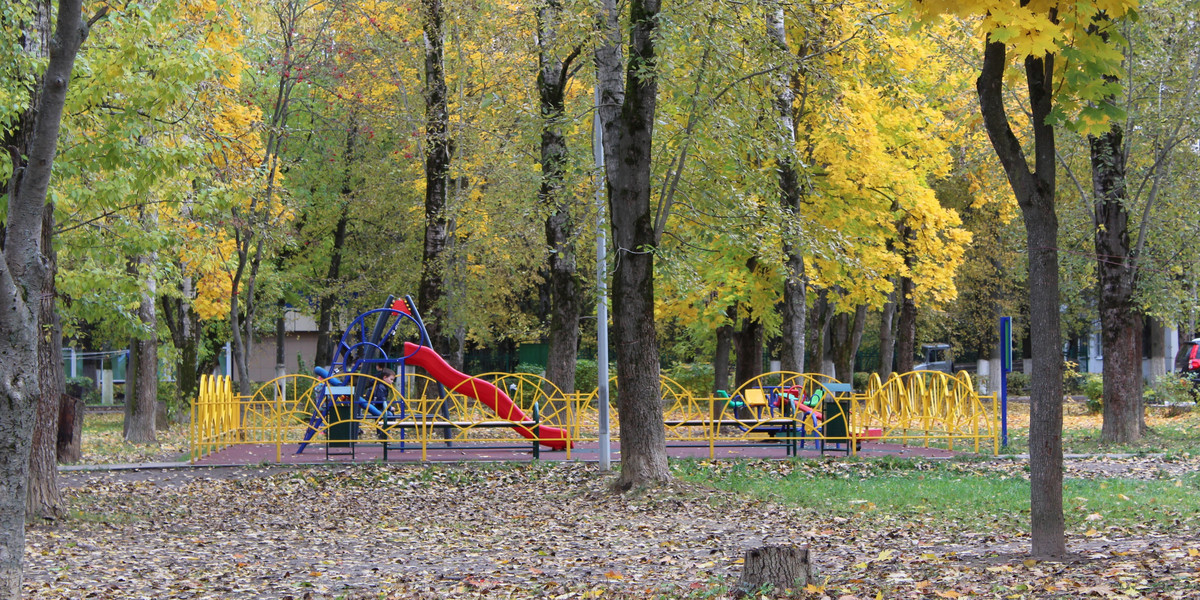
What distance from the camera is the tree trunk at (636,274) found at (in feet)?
42.0

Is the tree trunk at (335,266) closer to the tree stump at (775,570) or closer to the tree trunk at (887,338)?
the tree trunk at (887,338)

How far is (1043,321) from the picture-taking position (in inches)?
284

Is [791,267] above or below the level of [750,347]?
above

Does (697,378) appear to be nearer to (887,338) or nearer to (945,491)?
(887,338)

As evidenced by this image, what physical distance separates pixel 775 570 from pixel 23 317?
451 cm

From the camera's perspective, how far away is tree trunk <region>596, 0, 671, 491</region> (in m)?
12.8

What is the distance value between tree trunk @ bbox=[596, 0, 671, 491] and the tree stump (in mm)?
6150

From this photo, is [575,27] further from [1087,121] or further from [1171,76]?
[1171,76]

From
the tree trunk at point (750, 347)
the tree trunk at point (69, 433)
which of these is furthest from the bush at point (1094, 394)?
the tree trunk at point (69, 433)

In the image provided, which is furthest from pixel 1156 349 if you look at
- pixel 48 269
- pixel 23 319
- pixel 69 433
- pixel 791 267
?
pixel 23 319

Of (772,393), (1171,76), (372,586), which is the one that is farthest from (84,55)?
(1171,76)

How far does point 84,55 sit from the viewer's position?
11.3 meters

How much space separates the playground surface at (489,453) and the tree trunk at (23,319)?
9512 mm

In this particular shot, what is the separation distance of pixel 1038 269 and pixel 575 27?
23.8 feet
